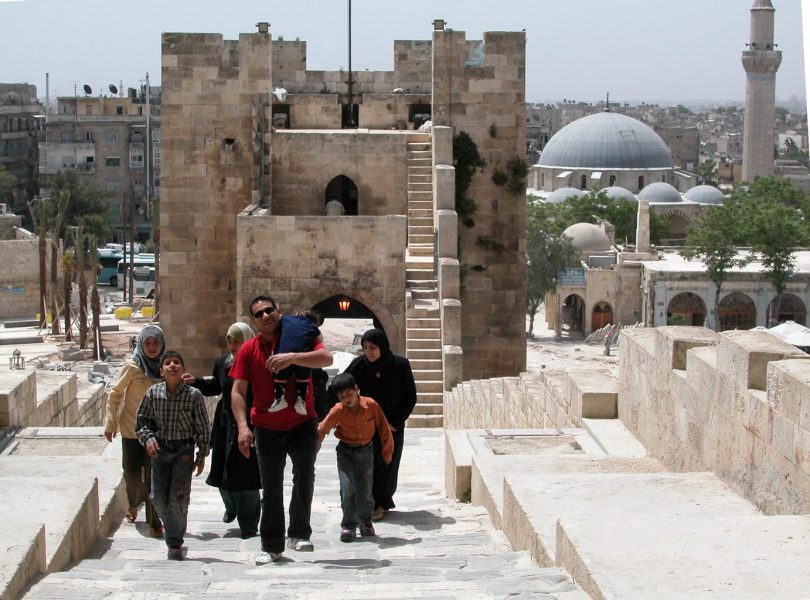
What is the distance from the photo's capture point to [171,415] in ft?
23.5

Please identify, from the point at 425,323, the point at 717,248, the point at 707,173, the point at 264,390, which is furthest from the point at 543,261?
the point at 707,173

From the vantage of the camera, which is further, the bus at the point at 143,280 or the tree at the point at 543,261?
the bus at the point at 143,280

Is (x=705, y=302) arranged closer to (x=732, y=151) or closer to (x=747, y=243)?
(x=747, y=243)

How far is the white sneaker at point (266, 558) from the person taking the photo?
673cm

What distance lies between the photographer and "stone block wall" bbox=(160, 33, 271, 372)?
1825 centimetres

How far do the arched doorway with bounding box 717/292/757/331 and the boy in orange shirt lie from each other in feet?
172

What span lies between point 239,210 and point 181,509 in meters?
11.5

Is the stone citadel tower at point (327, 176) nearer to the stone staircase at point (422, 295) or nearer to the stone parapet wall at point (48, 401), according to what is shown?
the stone staircase at point (422, 295)

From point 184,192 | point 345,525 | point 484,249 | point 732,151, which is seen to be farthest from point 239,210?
point 732,151

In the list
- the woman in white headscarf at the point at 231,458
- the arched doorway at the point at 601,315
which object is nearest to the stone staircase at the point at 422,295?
the woman in white headscarf at the point at 231,458

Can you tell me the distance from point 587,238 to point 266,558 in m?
57.7

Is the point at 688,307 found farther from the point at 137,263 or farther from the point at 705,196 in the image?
the point at 705,196

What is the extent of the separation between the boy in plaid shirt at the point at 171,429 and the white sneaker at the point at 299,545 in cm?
54

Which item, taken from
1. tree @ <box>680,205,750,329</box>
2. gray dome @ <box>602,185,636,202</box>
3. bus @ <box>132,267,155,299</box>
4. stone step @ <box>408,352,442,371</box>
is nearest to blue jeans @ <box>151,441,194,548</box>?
stone step @ <box>408,352,442,371</box>
